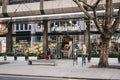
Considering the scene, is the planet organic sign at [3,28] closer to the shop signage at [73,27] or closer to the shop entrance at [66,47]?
the shop signage at [73,27]

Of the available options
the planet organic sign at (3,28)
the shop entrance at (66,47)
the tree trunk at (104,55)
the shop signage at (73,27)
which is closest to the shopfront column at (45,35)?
the shop signage at (73,27)

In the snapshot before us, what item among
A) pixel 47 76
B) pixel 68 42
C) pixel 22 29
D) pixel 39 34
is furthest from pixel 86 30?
pixel 47 76

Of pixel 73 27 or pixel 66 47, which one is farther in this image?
pixel 66 47

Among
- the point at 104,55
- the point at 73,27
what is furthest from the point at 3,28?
the point at 104,55

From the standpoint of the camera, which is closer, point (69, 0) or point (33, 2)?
point (69, 0)

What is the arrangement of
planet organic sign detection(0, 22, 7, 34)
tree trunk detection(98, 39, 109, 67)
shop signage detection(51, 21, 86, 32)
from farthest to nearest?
planet organic sign detection(0, 22, 7, 34), shop signage detection(51, 21, 86, 32), tree trunk detection(98, 39, 109, 67)

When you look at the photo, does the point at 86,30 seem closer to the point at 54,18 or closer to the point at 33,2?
the point at 54,18

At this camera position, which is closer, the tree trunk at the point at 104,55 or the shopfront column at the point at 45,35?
the tree trunk at the point at 104,55

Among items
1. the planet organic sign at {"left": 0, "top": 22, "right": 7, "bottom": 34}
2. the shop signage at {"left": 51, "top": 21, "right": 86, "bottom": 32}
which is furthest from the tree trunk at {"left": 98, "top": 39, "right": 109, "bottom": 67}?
the planet organic sign at {"left": 0, "top": 22, "right": 7, "bottom": 34}

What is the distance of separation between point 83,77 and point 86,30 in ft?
50.3

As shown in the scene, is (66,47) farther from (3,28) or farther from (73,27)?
(3,28)

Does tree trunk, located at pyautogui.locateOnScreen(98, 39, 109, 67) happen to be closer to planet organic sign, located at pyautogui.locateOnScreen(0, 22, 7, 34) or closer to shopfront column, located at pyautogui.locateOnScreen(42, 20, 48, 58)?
shopfront column, located at pyautogui.locateOnScreen(42, 20, 48, 58)

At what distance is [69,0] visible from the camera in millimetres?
33781

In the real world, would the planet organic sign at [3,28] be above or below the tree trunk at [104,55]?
above
